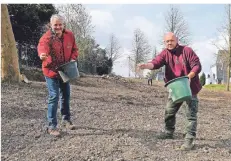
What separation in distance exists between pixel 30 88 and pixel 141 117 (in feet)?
11.5

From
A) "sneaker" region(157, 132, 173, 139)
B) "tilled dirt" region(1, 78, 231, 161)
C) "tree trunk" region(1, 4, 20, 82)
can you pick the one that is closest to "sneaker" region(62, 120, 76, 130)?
"tilled dirt" region(1, 78, 231, 161)

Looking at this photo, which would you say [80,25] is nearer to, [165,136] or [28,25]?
[28,25]

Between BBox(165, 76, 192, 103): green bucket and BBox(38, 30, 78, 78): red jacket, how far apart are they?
158cm

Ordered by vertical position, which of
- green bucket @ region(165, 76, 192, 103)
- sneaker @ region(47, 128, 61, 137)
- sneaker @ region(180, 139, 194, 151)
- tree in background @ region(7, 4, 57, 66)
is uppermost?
tree in background @ region(7, 4, 57, 66)

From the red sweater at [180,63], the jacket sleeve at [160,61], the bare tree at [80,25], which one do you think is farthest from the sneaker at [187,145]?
the bare tree at [80,25]

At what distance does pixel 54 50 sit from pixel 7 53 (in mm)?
4709

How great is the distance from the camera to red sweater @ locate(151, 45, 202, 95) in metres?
4.84

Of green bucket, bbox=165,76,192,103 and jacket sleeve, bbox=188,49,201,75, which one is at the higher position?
jacket sleeve, bbox=188,49,201,75

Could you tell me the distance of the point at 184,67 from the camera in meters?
4.93

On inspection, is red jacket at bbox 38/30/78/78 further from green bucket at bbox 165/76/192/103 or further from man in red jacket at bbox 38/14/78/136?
green bucket at bbox 165/76/192/103

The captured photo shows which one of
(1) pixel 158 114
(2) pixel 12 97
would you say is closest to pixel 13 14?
(2) pixel 12 97

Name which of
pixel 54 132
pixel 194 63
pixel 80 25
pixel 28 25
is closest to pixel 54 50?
pixel 54 132

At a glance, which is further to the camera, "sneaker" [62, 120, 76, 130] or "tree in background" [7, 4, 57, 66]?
"tree in background" [7, 4, 57, 66]

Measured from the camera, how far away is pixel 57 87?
5250 millimetres
